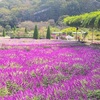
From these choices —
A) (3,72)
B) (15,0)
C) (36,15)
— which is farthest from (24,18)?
(3,72)

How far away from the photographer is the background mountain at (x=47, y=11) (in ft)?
411

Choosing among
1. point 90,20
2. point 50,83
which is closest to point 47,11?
point 90,20

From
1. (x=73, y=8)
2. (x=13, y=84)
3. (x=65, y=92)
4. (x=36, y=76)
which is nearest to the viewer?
(x=65, y=92)

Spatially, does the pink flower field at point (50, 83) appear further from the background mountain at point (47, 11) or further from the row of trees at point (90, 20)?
the background mountain at point (47, 11)

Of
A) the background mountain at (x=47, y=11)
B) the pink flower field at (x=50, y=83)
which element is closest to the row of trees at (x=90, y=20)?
the pink flower field at (x=50, y=83)

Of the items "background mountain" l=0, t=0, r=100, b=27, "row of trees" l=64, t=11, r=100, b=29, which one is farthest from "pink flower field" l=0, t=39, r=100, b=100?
"background mountain" l=0, t=0, r=100, b=27

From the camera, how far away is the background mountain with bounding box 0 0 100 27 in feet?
411

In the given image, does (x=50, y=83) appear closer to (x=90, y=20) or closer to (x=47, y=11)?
(x=90, y=20)

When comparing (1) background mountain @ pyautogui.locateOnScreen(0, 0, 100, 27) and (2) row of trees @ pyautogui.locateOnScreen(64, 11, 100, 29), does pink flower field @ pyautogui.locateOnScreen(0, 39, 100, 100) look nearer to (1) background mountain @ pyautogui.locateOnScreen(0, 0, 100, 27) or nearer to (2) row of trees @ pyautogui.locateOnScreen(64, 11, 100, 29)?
(2) row of trees @ pyautogui.locateOnScreen(64, 11, 100, 29)

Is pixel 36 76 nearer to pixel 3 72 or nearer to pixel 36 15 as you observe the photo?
pixel 3 72

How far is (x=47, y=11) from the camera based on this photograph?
136 metres

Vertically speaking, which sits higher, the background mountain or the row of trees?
the background mountain

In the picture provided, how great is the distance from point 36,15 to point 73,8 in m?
19.4

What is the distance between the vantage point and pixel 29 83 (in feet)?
21.0
